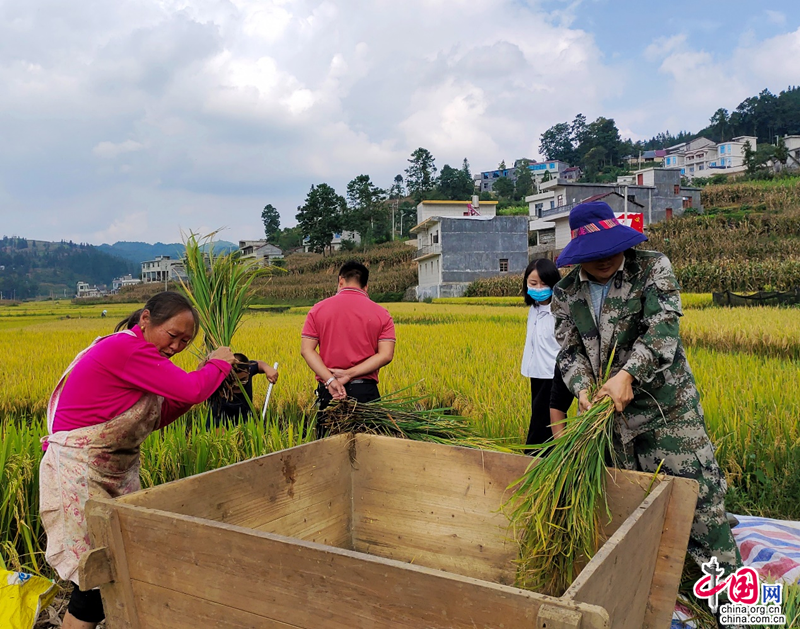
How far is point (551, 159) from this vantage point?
91500mm

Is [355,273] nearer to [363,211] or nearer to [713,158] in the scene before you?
[363,211]

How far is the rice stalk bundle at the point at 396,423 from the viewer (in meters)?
2.46

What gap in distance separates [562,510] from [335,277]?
112ft

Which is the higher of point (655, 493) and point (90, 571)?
point (655, 493)

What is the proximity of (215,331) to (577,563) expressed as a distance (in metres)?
2.06

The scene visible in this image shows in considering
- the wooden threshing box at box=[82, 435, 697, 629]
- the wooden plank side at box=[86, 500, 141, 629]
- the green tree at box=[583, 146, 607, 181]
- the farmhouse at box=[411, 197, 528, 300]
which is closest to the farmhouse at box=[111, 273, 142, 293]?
the farmhouse at box=[411, 197, 528, 300]

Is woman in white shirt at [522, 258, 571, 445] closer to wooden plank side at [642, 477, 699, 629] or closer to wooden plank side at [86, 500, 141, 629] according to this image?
wooden plank side at [642, 477, 699, 629]

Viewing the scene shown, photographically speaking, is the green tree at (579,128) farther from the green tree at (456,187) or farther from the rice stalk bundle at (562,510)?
the rice stalk bundle at (562,510)

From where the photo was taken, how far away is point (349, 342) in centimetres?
325

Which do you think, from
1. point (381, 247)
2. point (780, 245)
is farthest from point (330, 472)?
point (381, 247)

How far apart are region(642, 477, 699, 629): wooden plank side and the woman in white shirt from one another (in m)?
1.92

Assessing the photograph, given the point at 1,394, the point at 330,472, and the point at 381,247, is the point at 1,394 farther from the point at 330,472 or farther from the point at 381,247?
the point at 381,247

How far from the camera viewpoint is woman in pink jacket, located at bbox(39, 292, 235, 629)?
74.8 inches

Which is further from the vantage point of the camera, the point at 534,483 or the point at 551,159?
the point at 551,159
